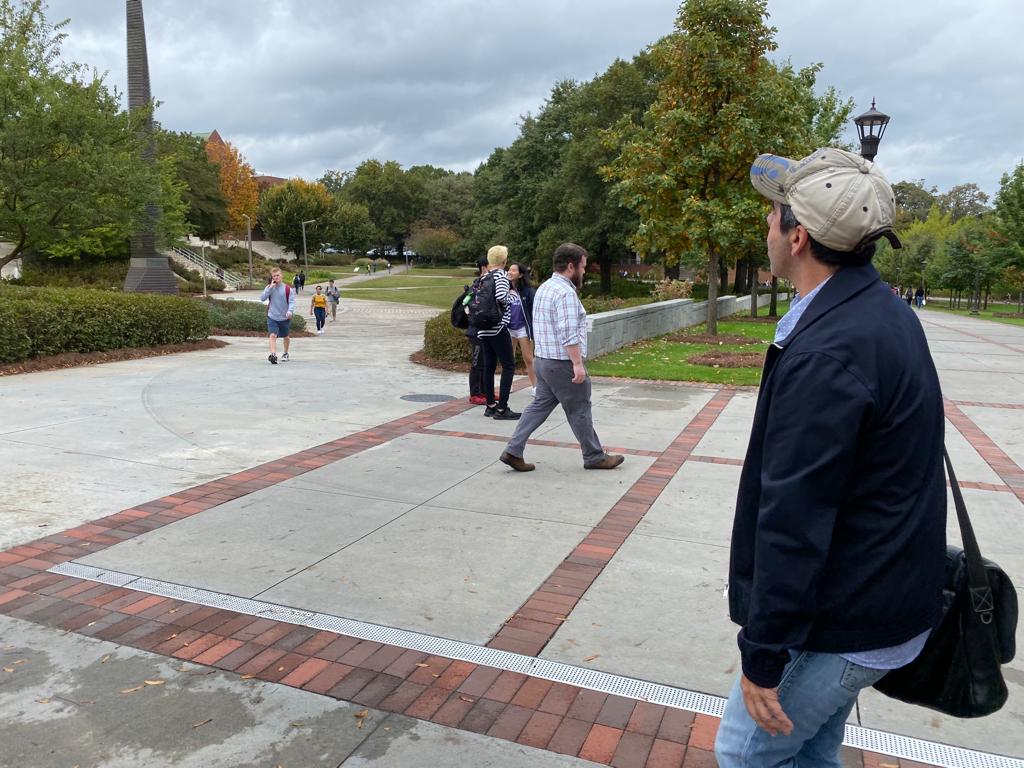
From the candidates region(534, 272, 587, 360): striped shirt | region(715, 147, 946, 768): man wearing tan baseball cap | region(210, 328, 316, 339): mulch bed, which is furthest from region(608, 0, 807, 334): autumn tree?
region(715, 147, 946, 768): man wearing tan baseball cap

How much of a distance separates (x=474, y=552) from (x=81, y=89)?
1704cm

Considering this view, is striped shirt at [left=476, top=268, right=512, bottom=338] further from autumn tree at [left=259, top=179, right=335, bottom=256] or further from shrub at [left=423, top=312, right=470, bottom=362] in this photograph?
autumn tree at [left=259, top=179, right=335, bottom=256]

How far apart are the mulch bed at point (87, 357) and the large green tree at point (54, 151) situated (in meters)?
4.23

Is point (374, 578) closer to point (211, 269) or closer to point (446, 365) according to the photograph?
point (446, 365)

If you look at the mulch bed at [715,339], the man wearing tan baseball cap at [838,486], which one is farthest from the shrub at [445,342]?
the man wearing tan baseball cap at [838,486]

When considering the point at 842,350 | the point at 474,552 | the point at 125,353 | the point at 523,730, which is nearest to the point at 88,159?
the point at 125,353

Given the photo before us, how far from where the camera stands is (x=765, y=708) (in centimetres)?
164

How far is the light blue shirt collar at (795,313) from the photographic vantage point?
1.71 meters

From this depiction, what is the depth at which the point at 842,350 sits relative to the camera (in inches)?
59.9

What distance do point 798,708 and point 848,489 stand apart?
1.64 feet

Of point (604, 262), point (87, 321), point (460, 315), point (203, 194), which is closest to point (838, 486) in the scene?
point (460, 315)

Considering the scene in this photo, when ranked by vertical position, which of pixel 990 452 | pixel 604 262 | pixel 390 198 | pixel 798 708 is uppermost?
pixel 390 198

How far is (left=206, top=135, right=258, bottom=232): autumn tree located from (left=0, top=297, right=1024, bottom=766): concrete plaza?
2830 inches

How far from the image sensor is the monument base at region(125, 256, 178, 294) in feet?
73.7
